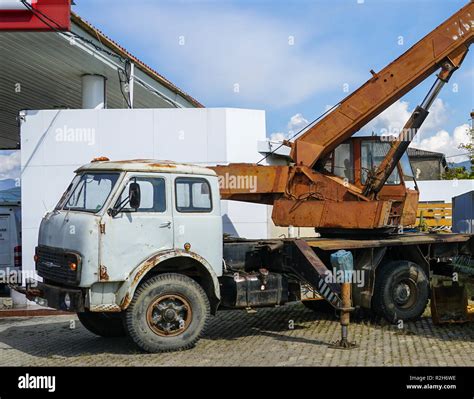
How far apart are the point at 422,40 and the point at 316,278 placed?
496 centimetres

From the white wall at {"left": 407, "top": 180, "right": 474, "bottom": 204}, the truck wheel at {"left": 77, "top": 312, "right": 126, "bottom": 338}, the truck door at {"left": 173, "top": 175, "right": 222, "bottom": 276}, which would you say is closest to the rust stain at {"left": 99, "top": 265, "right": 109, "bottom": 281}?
the truck door at {"left": 173, "top": 175, "right": 222, "bottom": 276}

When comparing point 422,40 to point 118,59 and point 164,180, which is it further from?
point 118,59

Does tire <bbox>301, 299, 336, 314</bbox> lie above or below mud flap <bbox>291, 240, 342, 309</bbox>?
below

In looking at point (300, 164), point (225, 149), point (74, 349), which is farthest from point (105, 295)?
point (225, 149)

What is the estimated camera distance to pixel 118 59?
1372cm

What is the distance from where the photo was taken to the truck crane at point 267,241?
7.21 meters

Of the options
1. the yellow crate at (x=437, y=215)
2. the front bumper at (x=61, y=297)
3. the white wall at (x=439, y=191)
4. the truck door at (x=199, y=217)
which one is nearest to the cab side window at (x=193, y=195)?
the truck door at (x=199, y=217)

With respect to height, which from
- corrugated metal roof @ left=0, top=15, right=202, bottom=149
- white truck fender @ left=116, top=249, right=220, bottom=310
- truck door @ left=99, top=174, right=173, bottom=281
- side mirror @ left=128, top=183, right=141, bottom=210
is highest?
corrugated metal roof @ left=0, top=15, right=202, bottom=149

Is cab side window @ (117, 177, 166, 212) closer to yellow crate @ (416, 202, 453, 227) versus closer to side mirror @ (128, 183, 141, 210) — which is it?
side mirror @ (128, 183, 141, 210)

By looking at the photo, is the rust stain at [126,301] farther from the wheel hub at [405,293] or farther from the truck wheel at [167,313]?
the wheel hub at [405,293]

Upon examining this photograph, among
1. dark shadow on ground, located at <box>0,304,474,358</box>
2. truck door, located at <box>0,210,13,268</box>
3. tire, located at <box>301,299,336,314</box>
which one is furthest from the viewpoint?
truck door, located at <box>0,210,13,268</box>

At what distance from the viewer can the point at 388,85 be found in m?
10.2

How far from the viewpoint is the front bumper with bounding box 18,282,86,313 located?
6.98 m

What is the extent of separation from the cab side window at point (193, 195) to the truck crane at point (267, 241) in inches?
0.6
